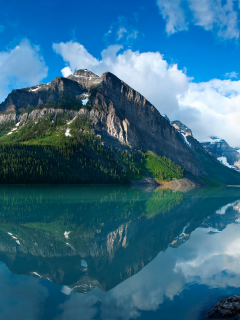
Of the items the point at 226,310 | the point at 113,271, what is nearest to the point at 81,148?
the point at 113,271

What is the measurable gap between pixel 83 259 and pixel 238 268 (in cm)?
987

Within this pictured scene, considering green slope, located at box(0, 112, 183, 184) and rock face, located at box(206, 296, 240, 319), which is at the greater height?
green slope, located at box(0, 112, 183, 184)

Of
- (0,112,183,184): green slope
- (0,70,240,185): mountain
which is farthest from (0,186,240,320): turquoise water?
(0,70,240,185): mountain

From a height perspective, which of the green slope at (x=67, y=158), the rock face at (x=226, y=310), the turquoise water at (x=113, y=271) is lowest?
the turquoise water at (x=113, y=271)

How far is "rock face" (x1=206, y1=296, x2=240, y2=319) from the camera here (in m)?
7.70

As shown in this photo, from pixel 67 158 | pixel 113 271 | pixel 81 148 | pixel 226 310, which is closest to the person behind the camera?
pixel 226 310

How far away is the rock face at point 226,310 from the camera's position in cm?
770

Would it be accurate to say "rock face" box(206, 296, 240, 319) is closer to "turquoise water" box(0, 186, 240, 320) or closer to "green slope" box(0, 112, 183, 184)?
"turquoise water" box(0, 186, 240, 320)

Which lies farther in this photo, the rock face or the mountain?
the mountain

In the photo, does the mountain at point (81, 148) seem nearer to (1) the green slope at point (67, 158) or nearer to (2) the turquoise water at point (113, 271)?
(1) the green slope at point (67, 158)

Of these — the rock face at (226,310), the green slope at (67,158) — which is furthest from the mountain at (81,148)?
the rock face at (226,310)

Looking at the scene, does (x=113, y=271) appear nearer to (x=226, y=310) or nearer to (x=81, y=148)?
(x=226, y=310)

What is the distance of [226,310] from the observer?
7.82 meters

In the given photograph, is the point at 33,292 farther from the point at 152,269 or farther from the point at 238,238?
the point at 238,238
